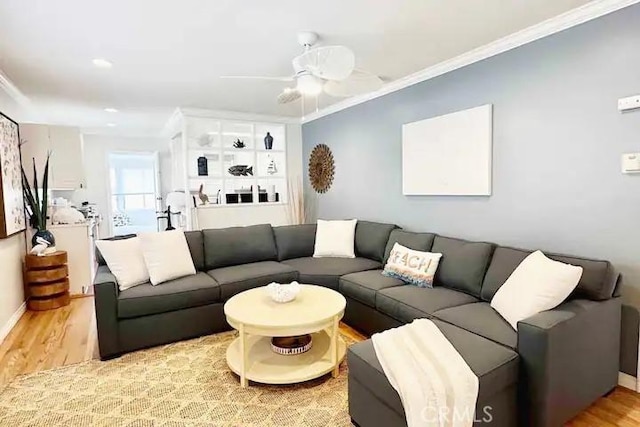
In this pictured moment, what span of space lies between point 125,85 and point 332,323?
3.45 meters

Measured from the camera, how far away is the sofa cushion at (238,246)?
3.82 metres

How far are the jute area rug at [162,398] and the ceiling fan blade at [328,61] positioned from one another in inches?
80.0

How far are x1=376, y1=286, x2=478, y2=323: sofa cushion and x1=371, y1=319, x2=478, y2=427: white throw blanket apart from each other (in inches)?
27.2

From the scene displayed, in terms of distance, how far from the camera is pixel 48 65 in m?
3.28

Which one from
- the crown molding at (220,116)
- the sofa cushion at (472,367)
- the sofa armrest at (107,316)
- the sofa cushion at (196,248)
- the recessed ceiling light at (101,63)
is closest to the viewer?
the sofa cushion at (472,367)

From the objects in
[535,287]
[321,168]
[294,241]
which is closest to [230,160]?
[321,168]

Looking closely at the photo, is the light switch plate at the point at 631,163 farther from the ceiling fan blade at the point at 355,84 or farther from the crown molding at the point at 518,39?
the ceiling fan blade at the point at 355,84

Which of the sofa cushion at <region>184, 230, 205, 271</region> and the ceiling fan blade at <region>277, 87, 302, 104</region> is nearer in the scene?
the ceiling fan blade at <region>277, 87, 302, 104</region>

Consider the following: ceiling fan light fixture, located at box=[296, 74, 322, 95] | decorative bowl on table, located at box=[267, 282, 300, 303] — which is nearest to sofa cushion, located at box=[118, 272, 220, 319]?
decorative bowl on table, located at box=[267, 282, 300, 303]

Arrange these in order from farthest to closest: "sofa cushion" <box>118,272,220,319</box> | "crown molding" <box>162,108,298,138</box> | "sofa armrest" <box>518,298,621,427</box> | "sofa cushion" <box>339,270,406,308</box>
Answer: "crown molding" <box>162,108,298,138</box> < "sofa cushion" <box>339,270,406,308</box> < "sofa cushion" <box>118,272,220,319</box> < "sofa armrest" <box>518,298,621,427</box>

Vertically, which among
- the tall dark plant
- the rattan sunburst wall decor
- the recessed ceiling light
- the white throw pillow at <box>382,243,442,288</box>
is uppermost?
the recessed ceiling light

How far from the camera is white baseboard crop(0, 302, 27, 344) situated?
3217mm

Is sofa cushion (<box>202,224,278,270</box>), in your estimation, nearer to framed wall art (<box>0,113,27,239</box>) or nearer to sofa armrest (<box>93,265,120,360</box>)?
sofa armrest (<box>93,265,120,360</box>)
